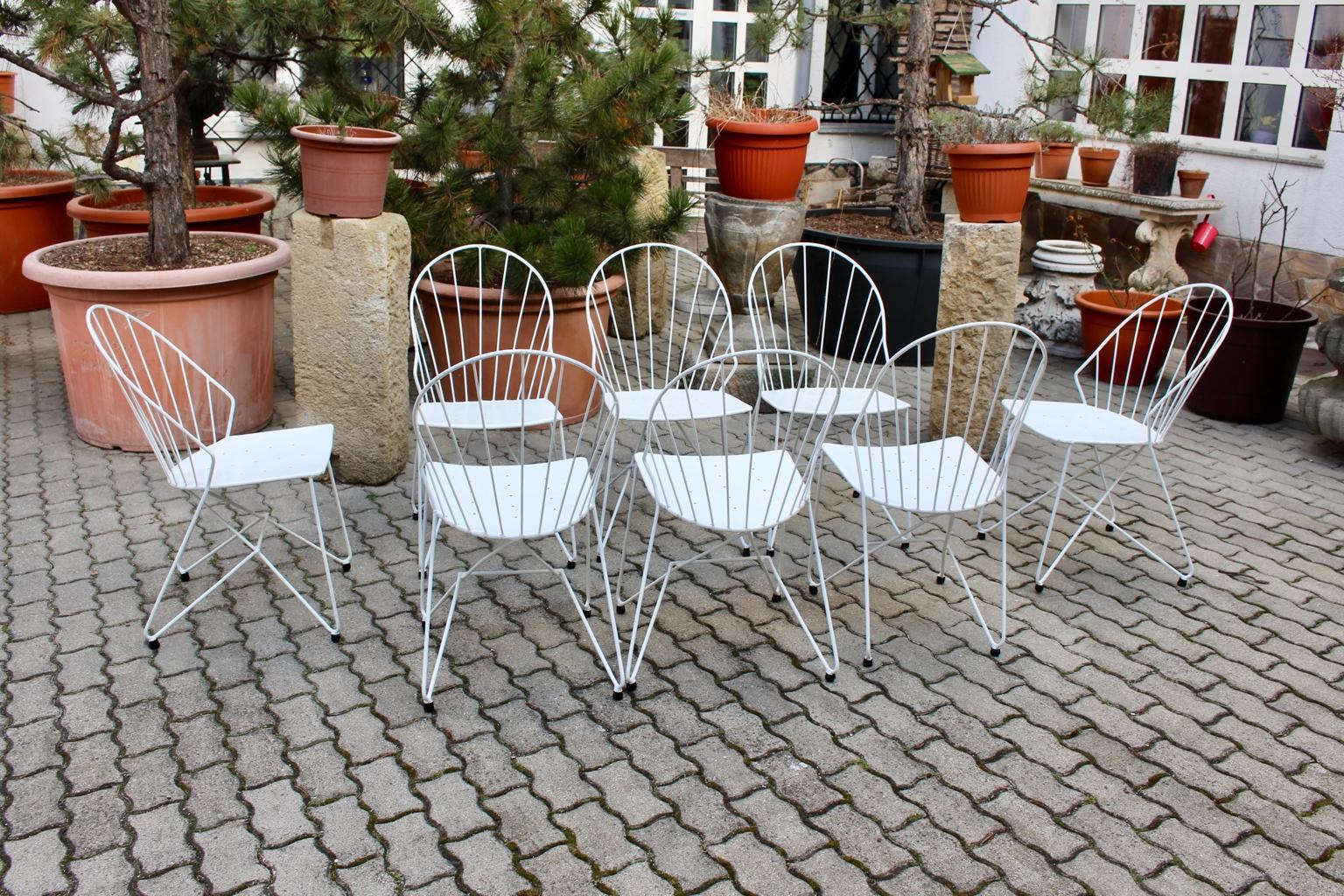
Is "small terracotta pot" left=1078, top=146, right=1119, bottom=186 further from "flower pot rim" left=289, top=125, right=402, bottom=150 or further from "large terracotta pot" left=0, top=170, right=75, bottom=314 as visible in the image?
"large terracotta pot" left=0, top=170, right=75, bottom=314

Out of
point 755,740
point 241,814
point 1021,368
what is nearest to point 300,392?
point 241,814

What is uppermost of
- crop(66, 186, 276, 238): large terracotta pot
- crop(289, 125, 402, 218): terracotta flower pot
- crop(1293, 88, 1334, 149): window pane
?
crop(1293, 88, 1334, 149): window pane

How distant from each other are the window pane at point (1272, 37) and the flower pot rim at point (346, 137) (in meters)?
4.87

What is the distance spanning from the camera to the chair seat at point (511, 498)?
2.80 meters

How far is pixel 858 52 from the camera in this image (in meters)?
9.02

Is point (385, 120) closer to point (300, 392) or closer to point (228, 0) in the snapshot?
point (228, 0)

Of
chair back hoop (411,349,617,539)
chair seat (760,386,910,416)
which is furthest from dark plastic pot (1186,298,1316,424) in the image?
chair back hoop (411,349,617,539)

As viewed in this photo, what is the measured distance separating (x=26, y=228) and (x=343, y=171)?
3208 mm

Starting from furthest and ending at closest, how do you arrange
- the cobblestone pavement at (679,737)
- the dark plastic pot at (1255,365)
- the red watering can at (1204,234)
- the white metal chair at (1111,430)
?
1. the red watering can at (1204,234)
2. the dark plastic pot at (1255,365)
3. the white metal chair at (1111,430)
4. the cobblestone pavement at (679,737)

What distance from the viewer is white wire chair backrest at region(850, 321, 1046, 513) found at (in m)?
3.06

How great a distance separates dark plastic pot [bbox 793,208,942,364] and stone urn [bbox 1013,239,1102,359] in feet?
2.64

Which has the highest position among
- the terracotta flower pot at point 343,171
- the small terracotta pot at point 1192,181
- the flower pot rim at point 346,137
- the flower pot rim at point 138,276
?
the flower pot rim at point 346,137

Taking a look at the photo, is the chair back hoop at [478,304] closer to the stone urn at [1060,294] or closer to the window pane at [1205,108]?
the stone urn at [1060,294]

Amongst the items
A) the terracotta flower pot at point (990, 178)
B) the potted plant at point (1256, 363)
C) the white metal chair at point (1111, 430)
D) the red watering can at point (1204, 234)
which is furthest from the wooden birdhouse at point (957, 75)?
the terracotta flower pot at point (990, 178)
